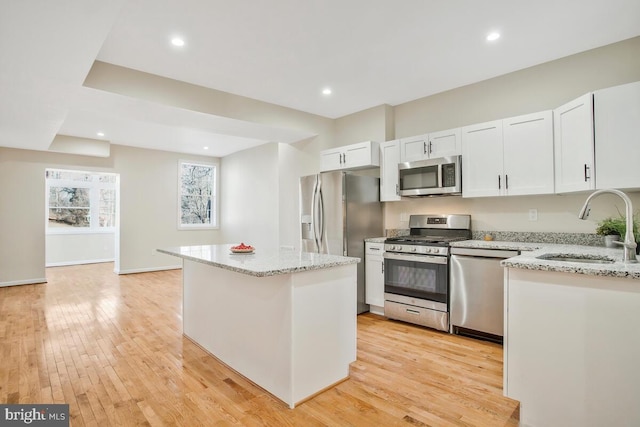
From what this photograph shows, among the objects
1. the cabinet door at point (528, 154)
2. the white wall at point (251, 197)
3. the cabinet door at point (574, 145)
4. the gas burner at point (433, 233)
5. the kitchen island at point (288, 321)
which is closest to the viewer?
the kitchen island at point (288, 321)

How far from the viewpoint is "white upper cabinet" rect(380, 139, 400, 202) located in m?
4.12

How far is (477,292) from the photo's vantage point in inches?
125

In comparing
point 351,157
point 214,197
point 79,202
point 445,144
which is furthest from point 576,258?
point 79,202

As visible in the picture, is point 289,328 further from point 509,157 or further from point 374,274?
point 509,157

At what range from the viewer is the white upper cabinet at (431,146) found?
3.64 m

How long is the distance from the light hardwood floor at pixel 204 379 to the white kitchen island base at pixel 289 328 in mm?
113

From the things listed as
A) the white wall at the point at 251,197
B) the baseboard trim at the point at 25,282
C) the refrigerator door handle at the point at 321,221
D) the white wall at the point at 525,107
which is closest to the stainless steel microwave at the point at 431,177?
the white wall at the point at 525,107

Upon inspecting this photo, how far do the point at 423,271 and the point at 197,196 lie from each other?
6.34 m

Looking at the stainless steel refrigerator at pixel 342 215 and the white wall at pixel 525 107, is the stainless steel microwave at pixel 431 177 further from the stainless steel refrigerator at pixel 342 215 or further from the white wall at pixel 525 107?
the stainless steel refrigerator at pixel 342 215

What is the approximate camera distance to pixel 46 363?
8.89ft

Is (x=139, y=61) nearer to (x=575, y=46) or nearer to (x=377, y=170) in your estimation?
(x=377, y=170)

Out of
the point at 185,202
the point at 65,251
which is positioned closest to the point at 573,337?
the point at 185,202

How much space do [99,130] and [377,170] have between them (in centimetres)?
480

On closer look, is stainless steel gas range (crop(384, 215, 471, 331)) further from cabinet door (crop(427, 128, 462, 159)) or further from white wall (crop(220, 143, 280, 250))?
white wall (crop(220, 143, 280, 250))
